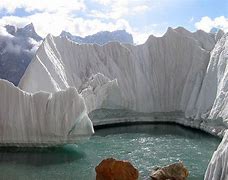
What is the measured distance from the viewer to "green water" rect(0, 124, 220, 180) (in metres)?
18.7

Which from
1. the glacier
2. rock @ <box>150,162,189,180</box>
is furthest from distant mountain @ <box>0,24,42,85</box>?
rock @ <box>150,162,189,180</box>

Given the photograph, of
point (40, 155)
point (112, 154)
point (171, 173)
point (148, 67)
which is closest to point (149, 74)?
point (148, 67)

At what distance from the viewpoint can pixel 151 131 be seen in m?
31.9

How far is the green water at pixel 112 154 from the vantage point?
61.3 feet

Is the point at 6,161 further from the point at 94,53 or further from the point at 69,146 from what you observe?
the point at 94,53

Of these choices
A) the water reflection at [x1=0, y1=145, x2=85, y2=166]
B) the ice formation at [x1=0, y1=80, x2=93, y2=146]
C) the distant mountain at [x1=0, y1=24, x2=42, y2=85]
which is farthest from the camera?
the distant mountain at [x1=0, y1=24, x2=42, y2=85]

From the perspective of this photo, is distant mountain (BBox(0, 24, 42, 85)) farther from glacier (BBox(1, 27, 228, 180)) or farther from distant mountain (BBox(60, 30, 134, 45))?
distant mountain (BBox(60, 30, 134, 45))

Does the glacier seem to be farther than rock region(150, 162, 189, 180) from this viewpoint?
Yes

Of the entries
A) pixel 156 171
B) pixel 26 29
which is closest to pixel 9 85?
pixel 156 171

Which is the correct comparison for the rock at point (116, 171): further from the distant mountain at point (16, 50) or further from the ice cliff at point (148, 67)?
the distant mountain at point (16, 50)

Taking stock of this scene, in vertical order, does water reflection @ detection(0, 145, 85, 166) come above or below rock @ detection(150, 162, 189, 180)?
below

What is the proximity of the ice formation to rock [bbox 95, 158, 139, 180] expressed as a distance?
29.1ft

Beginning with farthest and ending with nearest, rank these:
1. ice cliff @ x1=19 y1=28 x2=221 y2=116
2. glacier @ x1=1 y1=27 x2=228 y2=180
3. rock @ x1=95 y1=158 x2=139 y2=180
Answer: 1. ice cliff @ x1=19 y1=28 x2=221 y2=116
2. glacier @ x1=1 y1=27 x2=228 y2=180
3. rock @ x1=95 y1=158 x2=139 y2=180

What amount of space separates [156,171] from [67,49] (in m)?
23.6
